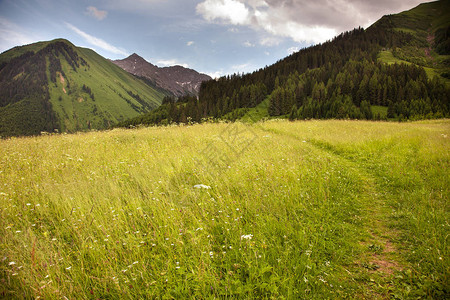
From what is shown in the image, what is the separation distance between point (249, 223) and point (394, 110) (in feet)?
329

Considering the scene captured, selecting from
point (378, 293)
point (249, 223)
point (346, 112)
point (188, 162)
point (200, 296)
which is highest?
point (346, 112)

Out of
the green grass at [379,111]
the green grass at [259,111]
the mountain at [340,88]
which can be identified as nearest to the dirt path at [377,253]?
the mountain at [340,88]

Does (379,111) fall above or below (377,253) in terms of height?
above

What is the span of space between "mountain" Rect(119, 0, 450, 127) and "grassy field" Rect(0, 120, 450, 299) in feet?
119

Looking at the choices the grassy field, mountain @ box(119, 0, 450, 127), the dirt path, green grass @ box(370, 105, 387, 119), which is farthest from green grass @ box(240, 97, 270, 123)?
the dirt path

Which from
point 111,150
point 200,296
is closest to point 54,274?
point 200,296

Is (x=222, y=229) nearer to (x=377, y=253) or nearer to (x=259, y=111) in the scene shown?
(x=377, y=253)

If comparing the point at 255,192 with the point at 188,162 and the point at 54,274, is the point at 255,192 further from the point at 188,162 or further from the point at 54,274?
the point at 54,274

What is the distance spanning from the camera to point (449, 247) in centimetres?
315

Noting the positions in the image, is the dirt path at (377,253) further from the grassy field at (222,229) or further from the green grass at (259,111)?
the green grass at (259,111)

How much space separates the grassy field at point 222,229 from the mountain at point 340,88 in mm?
36393

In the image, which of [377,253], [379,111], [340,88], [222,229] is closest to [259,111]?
[340,88]

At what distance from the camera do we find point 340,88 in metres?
90.1

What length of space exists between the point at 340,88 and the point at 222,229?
10800 cm
